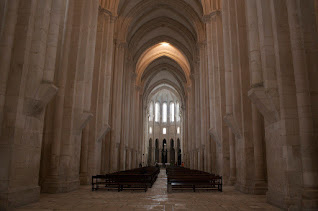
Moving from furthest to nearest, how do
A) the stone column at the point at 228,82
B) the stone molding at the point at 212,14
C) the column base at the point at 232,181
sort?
the stone molding at the point at 212,14 → the column base at the point at 232,181 → the stone column at the point at 228,82

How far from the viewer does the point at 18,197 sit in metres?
7.01

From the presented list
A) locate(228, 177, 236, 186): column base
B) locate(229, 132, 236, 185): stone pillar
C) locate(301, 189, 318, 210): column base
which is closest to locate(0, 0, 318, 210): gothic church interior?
locate(301, 189, 318, 210): column base

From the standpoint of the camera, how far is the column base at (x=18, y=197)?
6.55 meters

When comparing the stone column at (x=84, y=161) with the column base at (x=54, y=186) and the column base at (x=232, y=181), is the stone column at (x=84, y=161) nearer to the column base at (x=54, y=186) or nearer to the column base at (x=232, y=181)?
the column base at (x=54, y=186)

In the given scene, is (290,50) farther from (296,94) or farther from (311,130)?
(311,130)

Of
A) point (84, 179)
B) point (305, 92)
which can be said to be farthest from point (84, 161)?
point (305, 92)

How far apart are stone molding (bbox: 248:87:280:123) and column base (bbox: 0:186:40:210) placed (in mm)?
7208

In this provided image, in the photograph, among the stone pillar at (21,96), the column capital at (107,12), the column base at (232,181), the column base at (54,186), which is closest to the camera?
the stone pillar at (21,96)

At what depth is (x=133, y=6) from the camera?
25547 mm

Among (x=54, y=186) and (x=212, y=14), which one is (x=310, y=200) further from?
(x=212, y=14)

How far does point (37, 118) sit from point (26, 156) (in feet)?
3.92

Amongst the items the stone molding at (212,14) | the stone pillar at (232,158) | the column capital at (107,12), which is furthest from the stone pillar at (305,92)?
the column capital at (107,12)

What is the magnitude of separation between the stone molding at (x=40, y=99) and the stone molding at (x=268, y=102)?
6.29 metres

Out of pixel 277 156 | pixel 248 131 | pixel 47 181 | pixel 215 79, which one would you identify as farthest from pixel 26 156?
pixel 215 79
